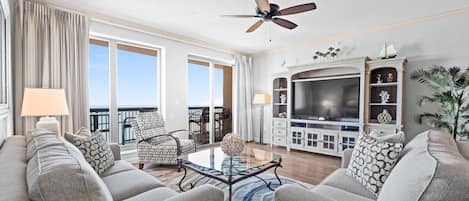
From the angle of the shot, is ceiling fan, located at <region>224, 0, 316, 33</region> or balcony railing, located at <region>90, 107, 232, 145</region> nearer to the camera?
ceiling fan, located at <region>224, 0, 316, 33</region>

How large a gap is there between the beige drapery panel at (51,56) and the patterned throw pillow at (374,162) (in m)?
3.68

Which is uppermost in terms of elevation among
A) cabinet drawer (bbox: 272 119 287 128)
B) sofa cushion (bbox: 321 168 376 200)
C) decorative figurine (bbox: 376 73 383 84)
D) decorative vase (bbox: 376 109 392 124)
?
decorative figurine (bbox: 376 73 383 84)

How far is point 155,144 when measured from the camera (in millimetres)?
3678

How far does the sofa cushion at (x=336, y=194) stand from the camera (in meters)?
1.56

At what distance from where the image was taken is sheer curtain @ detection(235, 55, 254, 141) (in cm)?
597

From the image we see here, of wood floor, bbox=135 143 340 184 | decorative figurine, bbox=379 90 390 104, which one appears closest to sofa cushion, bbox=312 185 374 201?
wood floor, bbox=135 143 340 184

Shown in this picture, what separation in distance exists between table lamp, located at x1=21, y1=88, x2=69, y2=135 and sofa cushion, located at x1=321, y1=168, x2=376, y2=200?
3016 millimetres

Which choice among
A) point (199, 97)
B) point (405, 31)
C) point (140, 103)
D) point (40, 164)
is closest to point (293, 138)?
point (199, 97)

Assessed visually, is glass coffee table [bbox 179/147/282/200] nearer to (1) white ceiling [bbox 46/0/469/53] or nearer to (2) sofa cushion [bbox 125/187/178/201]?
(2) sofa cushion [bbox 125/187/178/201]

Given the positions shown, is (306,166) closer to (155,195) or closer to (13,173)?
(155,195)

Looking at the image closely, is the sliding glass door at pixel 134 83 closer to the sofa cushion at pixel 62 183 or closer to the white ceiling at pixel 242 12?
the white ceiling at pixel 242 12

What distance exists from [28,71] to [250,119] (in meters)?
4.64

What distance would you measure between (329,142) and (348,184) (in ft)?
9.36

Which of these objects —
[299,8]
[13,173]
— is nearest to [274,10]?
[299,8]
